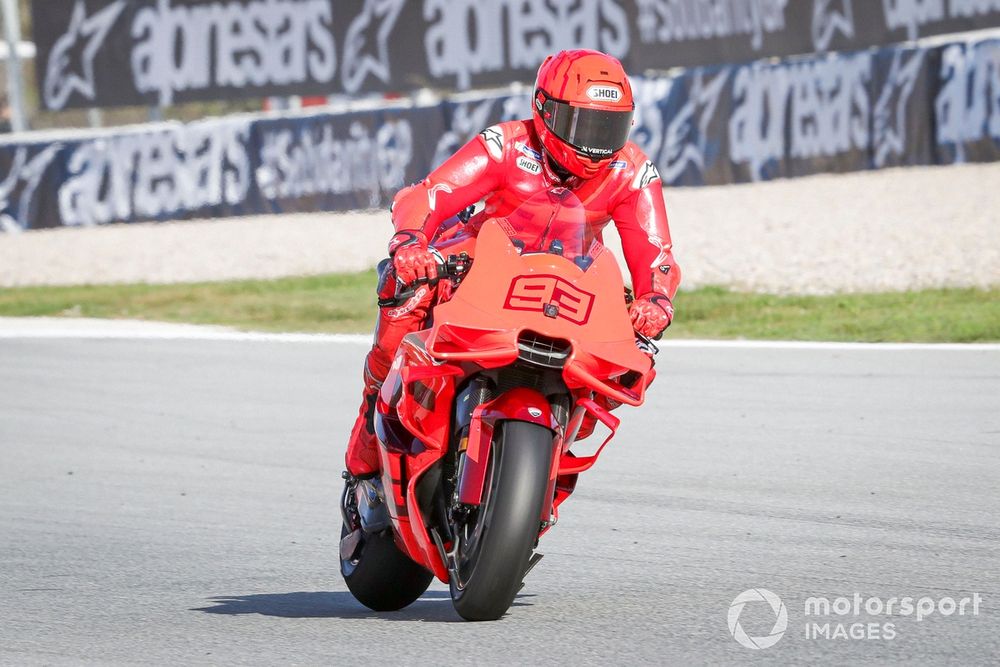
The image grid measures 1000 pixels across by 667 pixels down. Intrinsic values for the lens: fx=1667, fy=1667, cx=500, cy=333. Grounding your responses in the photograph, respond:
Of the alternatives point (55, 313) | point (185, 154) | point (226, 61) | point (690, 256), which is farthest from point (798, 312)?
point (226, 61)

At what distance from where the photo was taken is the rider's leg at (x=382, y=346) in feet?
17.4

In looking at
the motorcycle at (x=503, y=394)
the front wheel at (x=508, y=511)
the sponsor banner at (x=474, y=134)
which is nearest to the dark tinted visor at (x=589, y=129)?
the motorcycle at (x=503, y=394)

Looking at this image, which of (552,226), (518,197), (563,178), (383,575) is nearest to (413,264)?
(552,226)

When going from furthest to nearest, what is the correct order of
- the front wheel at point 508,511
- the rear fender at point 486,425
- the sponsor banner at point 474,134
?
the sponsor banner at point 474,134 < the rear fender at point 486,425 < the front wheel at point 508,511

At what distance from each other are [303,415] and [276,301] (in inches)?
264

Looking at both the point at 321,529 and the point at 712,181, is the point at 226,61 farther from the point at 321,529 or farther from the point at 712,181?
the point at 321,529

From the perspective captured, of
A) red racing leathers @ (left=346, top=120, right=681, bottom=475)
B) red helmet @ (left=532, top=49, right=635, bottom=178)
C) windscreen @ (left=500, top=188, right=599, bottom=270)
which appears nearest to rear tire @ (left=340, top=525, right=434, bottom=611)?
red racing leathers @ (left=346, top=120, right=681, bottom=475)

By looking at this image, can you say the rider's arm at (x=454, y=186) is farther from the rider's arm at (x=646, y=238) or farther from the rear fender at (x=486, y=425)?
the rear fender at (x=486, y=425)

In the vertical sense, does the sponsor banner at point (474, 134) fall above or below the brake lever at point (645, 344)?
below

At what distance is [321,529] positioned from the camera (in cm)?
717

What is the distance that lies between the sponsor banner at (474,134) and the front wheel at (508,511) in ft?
57.8

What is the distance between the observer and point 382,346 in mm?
5582

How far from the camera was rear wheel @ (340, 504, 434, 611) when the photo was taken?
5551 millimetres

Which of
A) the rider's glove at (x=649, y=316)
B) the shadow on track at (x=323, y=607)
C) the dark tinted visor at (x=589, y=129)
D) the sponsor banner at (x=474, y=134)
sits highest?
the dark tinted visor at (x=589, y=129)
